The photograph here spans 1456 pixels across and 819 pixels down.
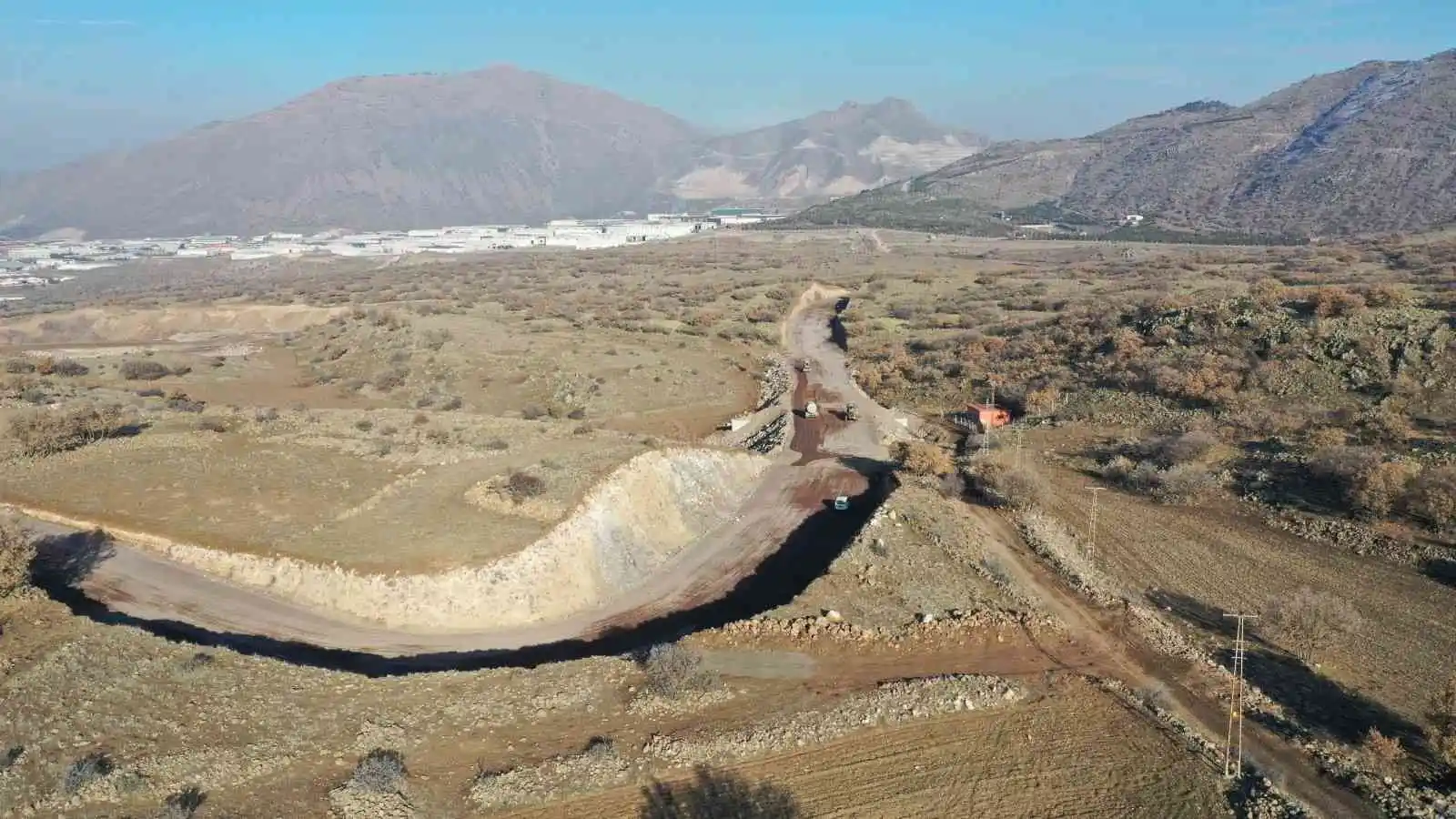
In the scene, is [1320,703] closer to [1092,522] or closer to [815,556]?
[1092,522]

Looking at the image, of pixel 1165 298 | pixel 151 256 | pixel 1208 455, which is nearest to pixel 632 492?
pixel 1208 455

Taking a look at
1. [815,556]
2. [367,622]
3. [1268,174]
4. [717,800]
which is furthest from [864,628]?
[1268,174]

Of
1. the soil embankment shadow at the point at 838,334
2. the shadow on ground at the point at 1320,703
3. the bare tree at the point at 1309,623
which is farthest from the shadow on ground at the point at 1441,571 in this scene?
the soil embankment shadow at the point at 838,334

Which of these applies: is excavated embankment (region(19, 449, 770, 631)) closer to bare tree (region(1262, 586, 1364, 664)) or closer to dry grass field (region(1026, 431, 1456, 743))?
dry grass field (region(1026, 431, 1456, 743))

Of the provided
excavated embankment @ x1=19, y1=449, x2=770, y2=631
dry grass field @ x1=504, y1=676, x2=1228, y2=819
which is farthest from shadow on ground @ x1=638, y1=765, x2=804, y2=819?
excavated embankment @ x1=19, y1=449, x2=770, y2=631

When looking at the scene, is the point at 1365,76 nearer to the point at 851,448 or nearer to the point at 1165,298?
the point at 1165,298

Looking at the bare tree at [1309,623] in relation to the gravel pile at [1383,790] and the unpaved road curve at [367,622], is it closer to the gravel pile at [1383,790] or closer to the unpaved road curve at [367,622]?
the gravel pile at [1383,790]
